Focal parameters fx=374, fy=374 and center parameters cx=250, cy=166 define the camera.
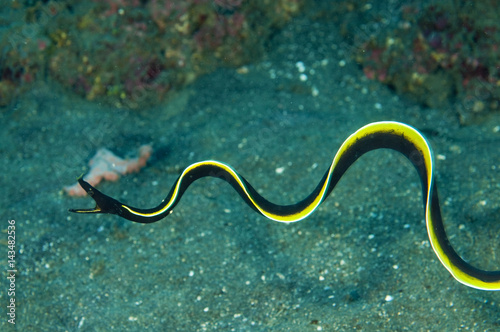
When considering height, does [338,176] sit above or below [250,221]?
above

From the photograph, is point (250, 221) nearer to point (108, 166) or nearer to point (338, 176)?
point (338, 176)

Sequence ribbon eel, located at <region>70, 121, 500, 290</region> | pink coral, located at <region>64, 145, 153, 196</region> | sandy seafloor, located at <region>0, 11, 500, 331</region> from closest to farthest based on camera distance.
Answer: ribbon eel, located at <region>70, 121, 500, 290</region> → sandy seafloor, located at <region>0, 11, 500, 331</region> → pink coral, located at <region>64, 145, 153, 196</region>

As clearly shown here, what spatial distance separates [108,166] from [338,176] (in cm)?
303

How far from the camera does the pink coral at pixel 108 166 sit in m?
4.64

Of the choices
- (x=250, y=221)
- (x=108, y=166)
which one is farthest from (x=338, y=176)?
(x=108, y=166)

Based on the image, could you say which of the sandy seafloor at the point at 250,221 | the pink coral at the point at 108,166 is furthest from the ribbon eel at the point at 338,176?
the pink coral at the point at 108,166

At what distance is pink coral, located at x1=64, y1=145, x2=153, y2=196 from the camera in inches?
183

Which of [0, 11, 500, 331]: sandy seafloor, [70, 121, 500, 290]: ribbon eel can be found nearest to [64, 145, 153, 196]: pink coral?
[0, 11, 500, 331]: sandy seafloor

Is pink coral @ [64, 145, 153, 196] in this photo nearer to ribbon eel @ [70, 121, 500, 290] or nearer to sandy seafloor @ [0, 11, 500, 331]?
sandy seafloor @ [0, 11, 500, 331]

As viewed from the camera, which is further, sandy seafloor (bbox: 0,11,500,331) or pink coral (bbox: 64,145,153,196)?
pink coral (bbox: 64,145,153,196)

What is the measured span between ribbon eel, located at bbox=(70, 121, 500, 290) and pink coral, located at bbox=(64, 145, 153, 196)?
6.42ft

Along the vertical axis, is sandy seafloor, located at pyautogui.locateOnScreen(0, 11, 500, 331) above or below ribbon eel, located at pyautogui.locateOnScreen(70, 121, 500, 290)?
below

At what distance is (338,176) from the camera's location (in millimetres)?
3092

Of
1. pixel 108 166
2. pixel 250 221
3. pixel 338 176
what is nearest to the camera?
pixel 338 176
